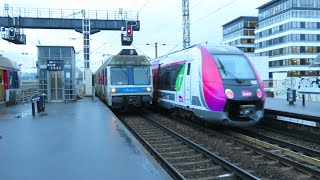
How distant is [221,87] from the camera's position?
11656mm

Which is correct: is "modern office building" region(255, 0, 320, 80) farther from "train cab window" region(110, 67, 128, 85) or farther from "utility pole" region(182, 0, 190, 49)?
"train cab window" region(110, 67, 128, 85)

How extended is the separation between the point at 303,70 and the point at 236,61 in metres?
80.9

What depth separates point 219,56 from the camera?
Result: 41.2ft

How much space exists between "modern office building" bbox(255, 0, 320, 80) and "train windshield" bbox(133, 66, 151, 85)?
68.3 metres

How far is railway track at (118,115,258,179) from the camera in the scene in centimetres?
743

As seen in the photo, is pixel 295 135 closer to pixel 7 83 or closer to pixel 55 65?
pixel 55 65

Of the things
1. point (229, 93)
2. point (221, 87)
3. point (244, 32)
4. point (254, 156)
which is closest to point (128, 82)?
point (221, 87)

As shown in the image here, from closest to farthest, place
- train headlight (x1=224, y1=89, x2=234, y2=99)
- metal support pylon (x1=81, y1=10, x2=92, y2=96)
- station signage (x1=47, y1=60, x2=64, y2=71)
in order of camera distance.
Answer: train headlight (x1=224, y1=89, x2=234, y2=99), station signage (x1=47, y1=60, x2=64, y2=71), metal support pylon (x1=81, y1=10, x2=92, y2=96)

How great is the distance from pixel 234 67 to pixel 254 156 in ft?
13.3

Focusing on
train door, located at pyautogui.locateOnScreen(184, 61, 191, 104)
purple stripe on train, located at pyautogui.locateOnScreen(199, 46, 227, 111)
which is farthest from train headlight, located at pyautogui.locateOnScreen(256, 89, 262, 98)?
train door, located at pyautogui.locateOnScreen(184, 61, 191, 104)

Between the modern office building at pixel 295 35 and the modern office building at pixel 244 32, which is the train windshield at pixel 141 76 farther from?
the modern office building at pixel 244 32

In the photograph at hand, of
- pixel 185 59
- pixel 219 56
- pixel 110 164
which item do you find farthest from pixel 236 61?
pixel 110 164

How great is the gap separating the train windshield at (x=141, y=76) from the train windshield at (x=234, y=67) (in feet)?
22.6

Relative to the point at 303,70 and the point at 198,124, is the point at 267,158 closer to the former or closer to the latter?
the point at 198,124
